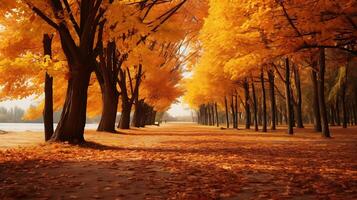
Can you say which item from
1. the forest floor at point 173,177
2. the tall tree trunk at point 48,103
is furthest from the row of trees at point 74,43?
the forest floor at point 173,177

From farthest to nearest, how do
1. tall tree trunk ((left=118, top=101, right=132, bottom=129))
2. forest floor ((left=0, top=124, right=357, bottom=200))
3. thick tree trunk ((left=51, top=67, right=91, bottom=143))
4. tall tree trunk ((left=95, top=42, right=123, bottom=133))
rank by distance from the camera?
1. tall tree trunk ((left=118, top=101, right=132, bottom=129))
2. tall tree trunk ((left=95, top=42, right=123, bottom=133))
3. thick tree trunk ((left=51, top=67, right=91, bottom=143))
4. forest floor ((left=0, top=124, right=357, bottom=200))

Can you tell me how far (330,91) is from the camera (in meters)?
35.6

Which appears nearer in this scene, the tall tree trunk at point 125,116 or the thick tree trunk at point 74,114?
the thick tree trunk at point 74,114

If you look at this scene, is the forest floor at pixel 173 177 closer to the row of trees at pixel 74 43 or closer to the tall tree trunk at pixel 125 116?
the row of trees at pixel 74 43

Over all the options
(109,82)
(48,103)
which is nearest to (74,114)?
(48,103)

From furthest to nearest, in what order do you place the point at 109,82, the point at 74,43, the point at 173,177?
the point at 109,82, the point at 74,43, the point at 173,177

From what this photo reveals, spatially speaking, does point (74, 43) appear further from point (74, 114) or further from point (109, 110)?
point (109, 110)

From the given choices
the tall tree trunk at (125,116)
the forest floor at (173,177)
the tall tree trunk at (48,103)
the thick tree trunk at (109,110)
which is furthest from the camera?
the tall tree trunk at (125,116)

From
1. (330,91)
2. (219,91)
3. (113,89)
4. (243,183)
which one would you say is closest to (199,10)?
(113,89)

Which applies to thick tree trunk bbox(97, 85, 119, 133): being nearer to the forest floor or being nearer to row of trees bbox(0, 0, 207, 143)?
row of trees bbox(0, 0, 207, 143)

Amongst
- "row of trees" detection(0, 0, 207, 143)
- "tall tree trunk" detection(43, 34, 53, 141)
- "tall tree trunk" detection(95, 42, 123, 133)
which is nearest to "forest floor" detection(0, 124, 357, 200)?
"row of trees" detection(0, 0, 207, 143)

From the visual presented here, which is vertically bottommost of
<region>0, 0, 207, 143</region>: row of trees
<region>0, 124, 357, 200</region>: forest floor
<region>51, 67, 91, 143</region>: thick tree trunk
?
<region>0, 124, 357, 200</region>: forest floor

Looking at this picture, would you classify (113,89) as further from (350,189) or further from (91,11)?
(350,189)

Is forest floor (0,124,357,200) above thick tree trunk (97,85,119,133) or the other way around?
the other way around
